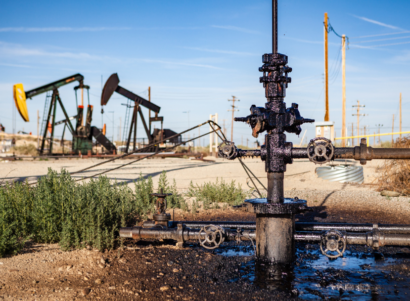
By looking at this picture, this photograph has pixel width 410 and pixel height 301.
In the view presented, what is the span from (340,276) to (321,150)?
1.20 m

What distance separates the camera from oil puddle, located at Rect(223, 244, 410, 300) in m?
2.95

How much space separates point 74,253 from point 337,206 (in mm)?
5231

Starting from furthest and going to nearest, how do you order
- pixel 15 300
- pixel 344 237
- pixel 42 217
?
pixel 42 217 → pixel 344 237 → pixel 15 300

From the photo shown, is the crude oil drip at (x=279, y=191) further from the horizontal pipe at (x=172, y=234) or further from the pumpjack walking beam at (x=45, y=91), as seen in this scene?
the pumpjack walking beam at (x=45, y=91)

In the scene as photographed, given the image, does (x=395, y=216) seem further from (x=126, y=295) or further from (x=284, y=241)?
(x=126, y=295)

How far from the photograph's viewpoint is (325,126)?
1589cm

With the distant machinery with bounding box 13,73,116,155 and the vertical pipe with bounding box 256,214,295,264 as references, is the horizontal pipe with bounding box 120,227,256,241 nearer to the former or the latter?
the vertical pipe with bounding box 256,214,295,264

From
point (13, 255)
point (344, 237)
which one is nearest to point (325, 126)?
point (344, 237)

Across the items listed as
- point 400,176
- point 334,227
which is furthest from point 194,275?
point 400,176

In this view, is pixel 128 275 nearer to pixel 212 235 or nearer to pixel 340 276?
pixel 212 235

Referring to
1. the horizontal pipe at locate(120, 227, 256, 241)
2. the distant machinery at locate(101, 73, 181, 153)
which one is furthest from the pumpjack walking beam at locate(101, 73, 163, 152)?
the horizontal pipe at locate(120, 227, 256, 241)

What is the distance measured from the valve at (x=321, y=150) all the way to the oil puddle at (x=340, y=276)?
3.52 ft

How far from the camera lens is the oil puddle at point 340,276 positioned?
2.95m

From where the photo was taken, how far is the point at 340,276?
3357 millimetres
